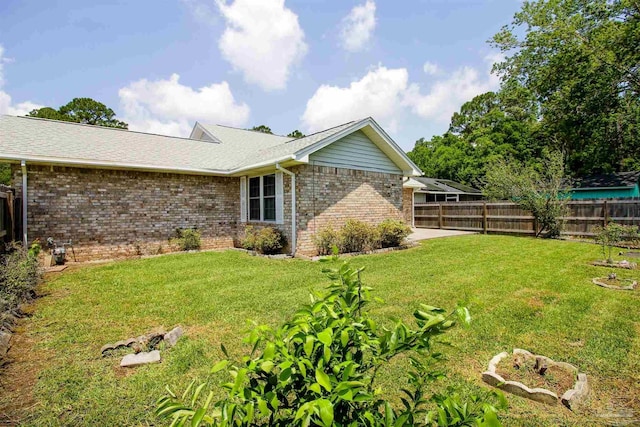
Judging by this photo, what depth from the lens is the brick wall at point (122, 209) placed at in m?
9.25

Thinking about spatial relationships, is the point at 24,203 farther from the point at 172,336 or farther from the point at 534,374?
the point at 534,374

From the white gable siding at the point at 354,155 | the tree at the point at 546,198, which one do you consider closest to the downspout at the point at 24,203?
the white gable siding at the point at 354,155

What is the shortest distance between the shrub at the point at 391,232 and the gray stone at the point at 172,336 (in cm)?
817

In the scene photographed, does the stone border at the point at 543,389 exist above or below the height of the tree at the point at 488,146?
below

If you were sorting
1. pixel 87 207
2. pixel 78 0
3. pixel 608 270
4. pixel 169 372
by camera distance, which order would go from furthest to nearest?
pixel 87 207 < pixel 78 0 < pixel 608 270 < pixel 169 372

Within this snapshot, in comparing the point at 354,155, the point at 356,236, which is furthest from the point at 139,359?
the point at 354,155

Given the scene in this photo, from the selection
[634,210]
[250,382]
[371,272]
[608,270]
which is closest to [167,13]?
[371,272]

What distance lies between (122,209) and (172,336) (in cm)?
785

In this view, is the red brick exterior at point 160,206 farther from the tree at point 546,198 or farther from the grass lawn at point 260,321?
the tree at point 546,198

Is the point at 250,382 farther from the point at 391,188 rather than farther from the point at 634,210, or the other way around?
the point at 634,210

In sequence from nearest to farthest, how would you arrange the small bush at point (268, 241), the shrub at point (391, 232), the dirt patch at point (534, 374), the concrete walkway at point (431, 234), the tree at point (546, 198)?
the dirt patch at point (534, 374), the small bush at point (268, 241), the shrub at point (391, 232), the tree at point (546, 198), the concrete walkway at point (431, 234)

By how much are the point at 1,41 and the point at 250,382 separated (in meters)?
17.5

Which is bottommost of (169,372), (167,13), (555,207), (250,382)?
(169,372)

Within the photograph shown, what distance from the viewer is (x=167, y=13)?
951 centimetres
